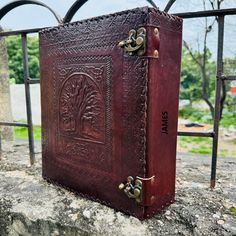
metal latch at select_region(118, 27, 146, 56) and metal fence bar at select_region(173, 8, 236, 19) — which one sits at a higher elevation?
metal fence bar at select_region(173, 8, 236, 19)

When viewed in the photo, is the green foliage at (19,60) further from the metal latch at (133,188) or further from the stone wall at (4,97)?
the metal latch at (133,188)

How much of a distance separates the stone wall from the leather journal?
1068mm

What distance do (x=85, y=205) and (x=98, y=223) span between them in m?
0.10

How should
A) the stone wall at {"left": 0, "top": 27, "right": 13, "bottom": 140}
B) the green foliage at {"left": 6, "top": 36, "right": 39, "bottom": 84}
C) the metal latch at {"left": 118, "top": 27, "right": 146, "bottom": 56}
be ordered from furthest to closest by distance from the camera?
the green foliage at {"left": 6, "top": 36, "right": 39, "bottom": 84}
the stone wall at {"left": 0, "top": 27, "right": 13, "bottom": 140}
the metal latch at {"left": 118, "top": 27, "right": 146, "bottom": 56}

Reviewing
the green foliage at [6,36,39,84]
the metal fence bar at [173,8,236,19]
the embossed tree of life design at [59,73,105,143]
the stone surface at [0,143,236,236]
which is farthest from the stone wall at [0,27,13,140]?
the green foliage at [6,36,39,84]

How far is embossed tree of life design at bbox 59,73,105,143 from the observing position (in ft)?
2.50

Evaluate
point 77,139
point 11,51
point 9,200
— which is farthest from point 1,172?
point 11,51

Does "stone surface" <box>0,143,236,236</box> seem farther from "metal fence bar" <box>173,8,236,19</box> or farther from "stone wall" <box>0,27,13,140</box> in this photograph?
"stone wall" <box>0,27,13,140</box>

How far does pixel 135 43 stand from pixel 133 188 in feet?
1.31

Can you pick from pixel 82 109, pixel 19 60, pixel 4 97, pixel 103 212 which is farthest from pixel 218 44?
pixel 19 60

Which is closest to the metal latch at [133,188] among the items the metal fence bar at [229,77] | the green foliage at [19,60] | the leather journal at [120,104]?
the leather journal at [120,104]

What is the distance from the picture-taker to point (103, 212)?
768 mm

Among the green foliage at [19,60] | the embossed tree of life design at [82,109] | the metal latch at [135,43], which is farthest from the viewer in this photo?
the green foliage at [19,60]

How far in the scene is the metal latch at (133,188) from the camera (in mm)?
674
